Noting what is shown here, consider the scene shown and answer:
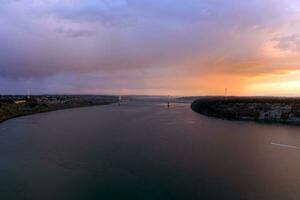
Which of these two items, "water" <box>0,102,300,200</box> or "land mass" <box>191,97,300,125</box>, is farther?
"land mass" <box>191,97,300,125</box>

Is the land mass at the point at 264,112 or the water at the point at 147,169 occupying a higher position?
the land mass at the point at 264,112

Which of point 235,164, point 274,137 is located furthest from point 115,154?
point 274,137

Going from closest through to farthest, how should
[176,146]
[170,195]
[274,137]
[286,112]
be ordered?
[170,195]
[176,146]
[274,137]
[286,112]

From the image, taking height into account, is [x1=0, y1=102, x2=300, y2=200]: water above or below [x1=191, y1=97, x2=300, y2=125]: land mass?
below

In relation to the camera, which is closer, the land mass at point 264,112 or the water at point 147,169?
the water at point 147,169

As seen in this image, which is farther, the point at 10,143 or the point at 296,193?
the point at 10,143

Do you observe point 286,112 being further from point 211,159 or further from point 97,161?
point 97,161

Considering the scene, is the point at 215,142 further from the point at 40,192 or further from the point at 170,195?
the point at 40,192

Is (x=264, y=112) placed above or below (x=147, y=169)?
above

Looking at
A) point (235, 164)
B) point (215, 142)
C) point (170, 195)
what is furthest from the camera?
point (215, 142)

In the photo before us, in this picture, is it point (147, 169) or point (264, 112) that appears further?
point (264, 112)
